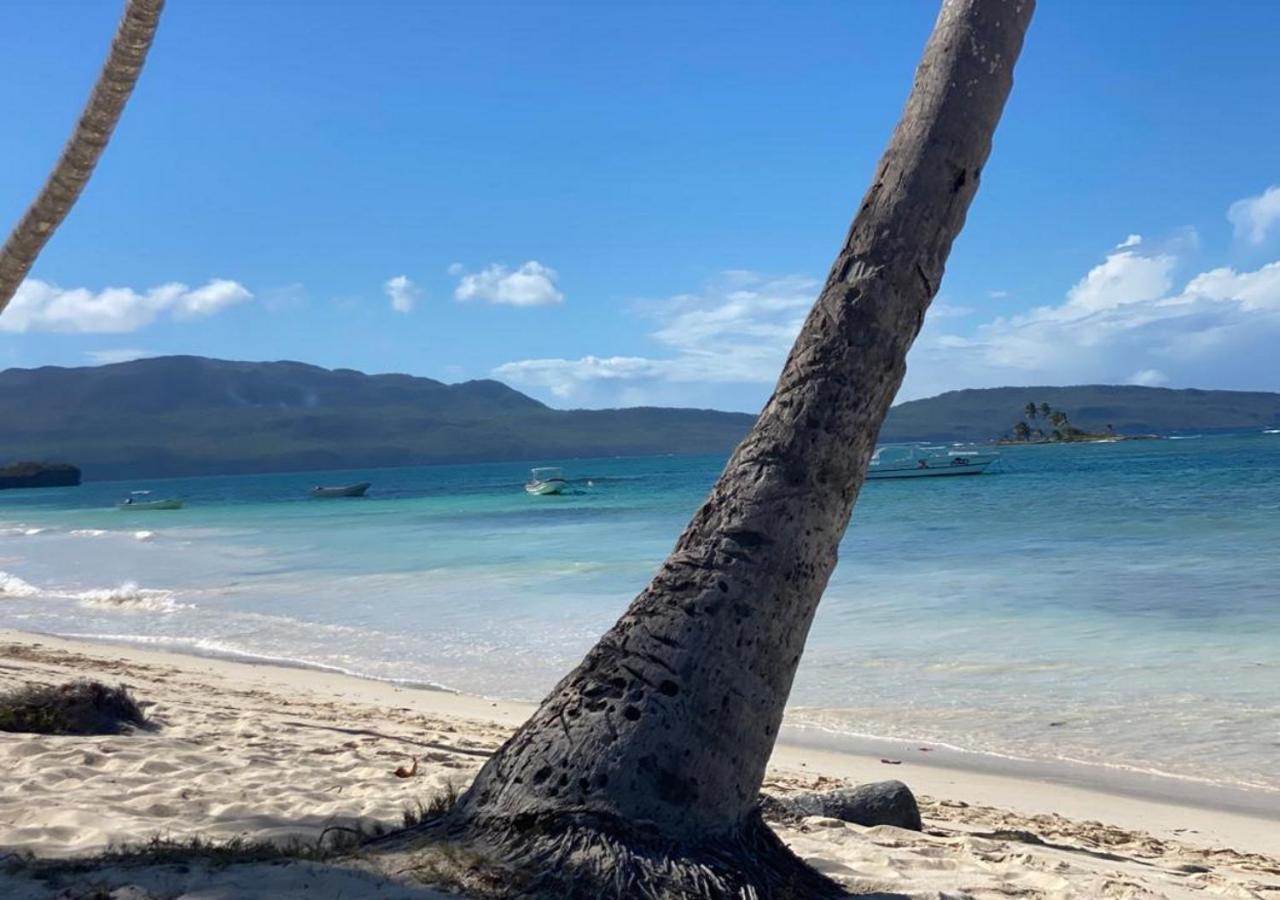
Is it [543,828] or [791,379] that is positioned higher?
[791,379]

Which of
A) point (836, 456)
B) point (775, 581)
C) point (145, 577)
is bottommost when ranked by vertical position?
point (145, 577)

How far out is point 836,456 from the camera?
140 inches

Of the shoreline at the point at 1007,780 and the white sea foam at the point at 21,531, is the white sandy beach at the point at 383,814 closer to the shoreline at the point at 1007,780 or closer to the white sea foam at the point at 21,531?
the shoreline at the point at 1007,780

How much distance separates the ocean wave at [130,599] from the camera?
61.0ft

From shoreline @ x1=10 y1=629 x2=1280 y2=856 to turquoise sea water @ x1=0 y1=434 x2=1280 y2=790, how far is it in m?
0.32

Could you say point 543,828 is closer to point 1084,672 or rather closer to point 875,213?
point 875,213

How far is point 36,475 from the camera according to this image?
125438mm

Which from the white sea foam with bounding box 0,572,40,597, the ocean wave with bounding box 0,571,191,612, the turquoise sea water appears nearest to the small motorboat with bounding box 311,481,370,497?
the turquoise sea water

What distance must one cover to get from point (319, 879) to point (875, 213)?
2.66 meters

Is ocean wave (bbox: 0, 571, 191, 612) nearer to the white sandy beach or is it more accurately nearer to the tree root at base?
the white sandy beach

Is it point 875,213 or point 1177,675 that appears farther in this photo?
point 1177,675

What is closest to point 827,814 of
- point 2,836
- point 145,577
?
point 2,836

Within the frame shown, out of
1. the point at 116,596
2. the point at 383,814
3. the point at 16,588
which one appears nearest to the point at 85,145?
the point at 383,814

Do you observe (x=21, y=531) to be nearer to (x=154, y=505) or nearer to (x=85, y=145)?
(x=154, y=505)
